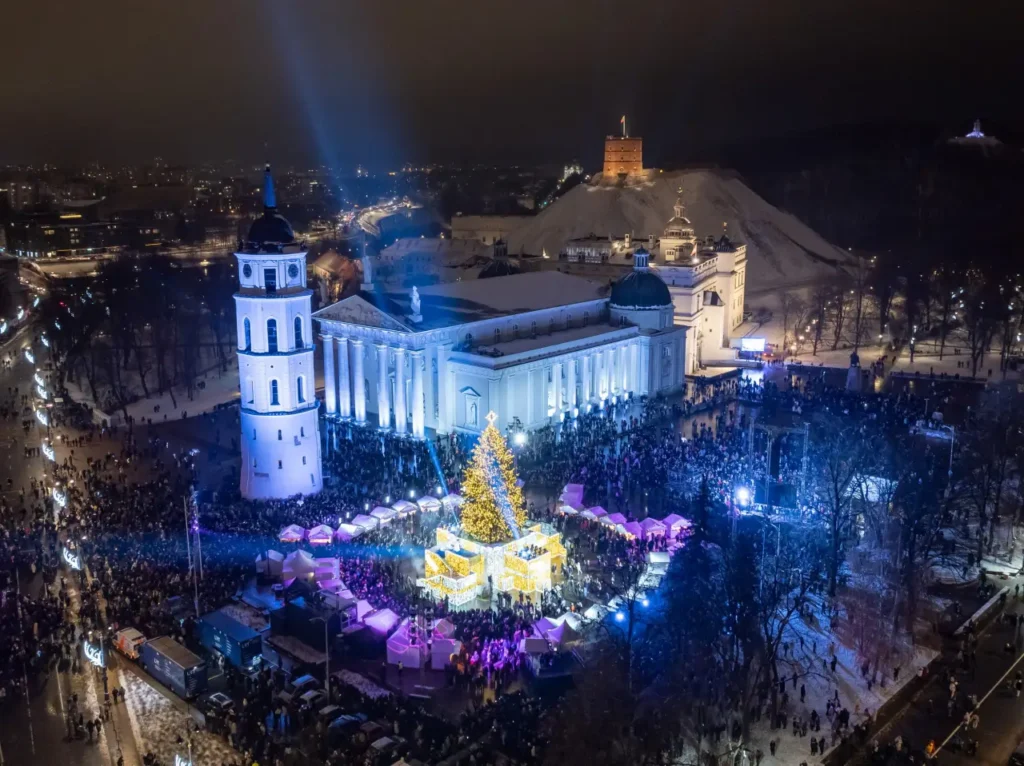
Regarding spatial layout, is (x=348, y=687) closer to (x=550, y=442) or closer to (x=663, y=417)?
(x=550, y=442)

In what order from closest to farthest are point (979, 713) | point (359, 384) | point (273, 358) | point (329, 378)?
1. point (979, 713)
2. point (273, 358)
3. point (359, 384)
4. point (329, 378)

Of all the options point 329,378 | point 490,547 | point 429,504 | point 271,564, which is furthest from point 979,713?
point 329,378

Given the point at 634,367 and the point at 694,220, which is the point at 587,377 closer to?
the point at 634,367

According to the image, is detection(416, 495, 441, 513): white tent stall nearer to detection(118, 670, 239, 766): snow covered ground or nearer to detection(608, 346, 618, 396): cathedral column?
detection(118, 670, 239, 766): snow covered ground

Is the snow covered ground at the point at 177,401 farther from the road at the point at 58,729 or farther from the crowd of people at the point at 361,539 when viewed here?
the road at the point at 58,729

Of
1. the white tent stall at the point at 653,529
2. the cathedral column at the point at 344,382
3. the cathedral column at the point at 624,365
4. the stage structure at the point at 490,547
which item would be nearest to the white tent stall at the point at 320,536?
the stage structure at the point at 490,547

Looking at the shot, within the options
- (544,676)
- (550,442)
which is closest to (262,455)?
(550,442)
